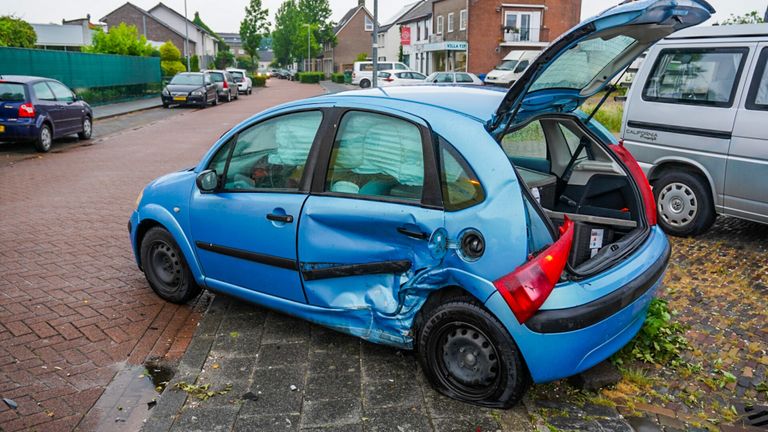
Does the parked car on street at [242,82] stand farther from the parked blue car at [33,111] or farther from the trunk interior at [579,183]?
the trunk interior at [579,183]

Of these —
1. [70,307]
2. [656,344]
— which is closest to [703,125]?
[656,344]

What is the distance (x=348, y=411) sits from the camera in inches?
134

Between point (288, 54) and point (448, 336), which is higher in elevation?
point (288, 54)

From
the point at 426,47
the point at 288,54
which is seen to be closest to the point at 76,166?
the point at 426,47

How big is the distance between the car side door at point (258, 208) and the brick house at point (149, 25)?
73.8 meters

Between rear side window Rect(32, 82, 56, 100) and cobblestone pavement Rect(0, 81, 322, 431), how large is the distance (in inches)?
187

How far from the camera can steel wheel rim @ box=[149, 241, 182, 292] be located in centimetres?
492

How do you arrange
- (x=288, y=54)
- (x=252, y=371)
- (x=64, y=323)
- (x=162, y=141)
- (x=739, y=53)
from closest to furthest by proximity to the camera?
(x=252, y=371), (x=64, y=323), (x=739, y=53), (x=162, y=141), (x=288, y=54)

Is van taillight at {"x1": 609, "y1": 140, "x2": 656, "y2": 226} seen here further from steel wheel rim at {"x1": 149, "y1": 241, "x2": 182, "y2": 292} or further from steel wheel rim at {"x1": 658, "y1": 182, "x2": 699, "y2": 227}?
steel wheel rim at {"x1": 149, "y1": 241, "x2": 182, "y2": 292}

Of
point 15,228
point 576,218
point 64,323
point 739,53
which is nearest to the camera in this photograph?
point 576,218

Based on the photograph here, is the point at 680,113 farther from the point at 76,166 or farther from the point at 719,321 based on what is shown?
the point at 76,166

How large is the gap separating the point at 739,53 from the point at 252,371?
5634mm

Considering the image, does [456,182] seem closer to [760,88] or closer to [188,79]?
[760,88]

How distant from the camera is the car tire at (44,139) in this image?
14.0m
